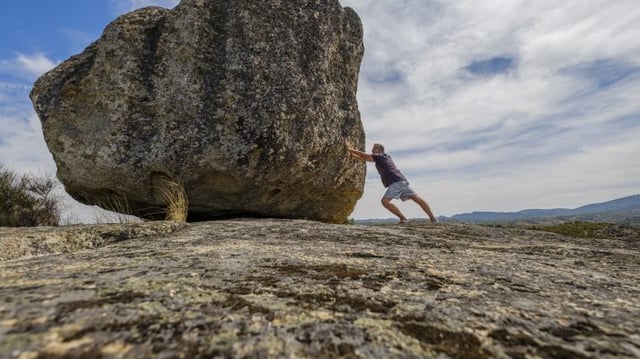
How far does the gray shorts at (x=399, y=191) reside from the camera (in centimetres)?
1237

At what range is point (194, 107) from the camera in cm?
877

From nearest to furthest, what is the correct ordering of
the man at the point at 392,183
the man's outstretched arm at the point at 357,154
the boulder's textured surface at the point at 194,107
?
1. the boulder's textured surface at the point at 194,107
2. the man's outstretched arm at the point at 357,154
3. the man at the point at 392,183

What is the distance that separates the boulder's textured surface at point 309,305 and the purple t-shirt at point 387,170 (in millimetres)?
7741

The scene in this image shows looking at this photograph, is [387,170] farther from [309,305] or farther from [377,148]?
[309,305]

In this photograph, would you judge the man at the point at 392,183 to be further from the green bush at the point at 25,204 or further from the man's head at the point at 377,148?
the green bush at the point at 25,204

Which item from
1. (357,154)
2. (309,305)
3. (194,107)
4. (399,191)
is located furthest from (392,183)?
(309,305)

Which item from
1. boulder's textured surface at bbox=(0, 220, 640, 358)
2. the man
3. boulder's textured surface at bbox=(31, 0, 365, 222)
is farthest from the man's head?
boulder's textured surface at bbox=(0, 220, 640, 358)

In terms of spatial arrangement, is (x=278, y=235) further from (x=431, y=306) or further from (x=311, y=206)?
(x=311, y=206)

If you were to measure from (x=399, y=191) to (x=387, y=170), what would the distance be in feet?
2.30

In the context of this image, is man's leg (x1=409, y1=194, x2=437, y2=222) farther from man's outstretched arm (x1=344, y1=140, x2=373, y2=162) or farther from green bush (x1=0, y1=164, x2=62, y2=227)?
green bush (x1=0, y1=164, x2=62, y2=227)

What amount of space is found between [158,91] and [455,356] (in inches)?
328

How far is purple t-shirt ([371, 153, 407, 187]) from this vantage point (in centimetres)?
1254

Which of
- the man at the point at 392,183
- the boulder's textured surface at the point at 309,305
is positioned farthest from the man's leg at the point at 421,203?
the boulder's textured surface at the point at 309,305

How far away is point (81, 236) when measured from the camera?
5.81 meters
